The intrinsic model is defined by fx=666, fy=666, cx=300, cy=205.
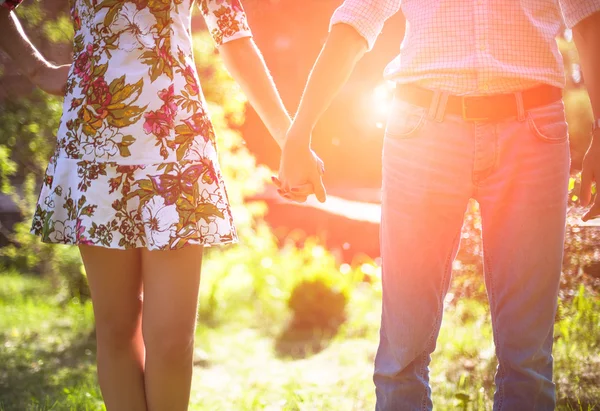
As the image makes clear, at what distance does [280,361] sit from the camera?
4.71m

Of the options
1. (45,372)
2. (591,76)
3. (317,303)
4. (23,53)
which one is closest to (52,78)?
(23,53)

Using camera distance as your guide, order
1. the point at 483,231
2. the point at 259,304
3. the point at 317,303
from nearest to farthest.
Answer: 1. the point at 483,231
2. the point at 317,303
3. the point at 259,304

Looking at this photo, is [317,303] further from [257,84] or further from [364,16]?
[364,16]

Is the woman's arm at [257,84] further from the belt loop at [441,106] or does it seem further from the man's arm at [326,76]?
the belt loop at [441,106]

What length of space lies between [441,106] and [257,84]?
56 centimetres

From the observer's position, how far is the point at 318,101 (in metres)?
1.92

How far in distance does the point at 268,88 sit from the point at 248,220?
3652 mm

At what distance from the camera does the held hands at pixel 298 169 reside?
190 cm

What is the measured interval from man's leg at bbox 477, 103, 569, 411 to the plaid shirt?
12 cm

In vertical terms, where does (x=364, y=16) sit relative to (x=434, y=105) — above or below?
above

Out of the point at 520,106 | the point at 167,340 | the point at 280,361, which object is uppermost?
the point at 520,106

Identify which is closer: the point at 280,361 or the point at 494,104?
the point at 494,104

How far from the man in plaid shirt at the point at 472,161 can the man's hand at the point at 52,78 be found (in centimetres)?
71

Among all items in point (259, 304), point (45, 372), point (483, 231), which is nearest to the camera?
point (483, 231)
